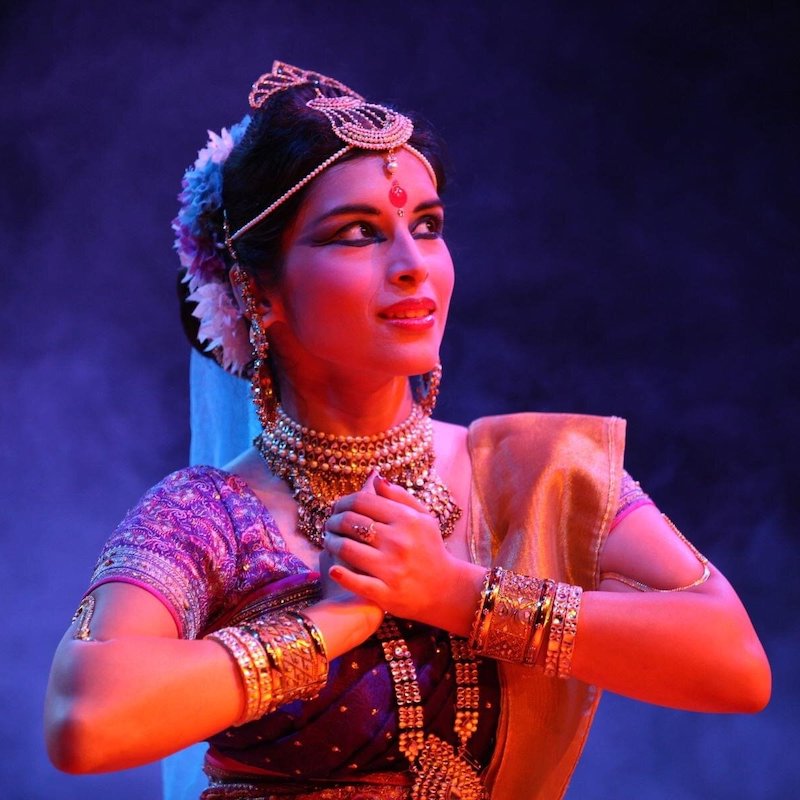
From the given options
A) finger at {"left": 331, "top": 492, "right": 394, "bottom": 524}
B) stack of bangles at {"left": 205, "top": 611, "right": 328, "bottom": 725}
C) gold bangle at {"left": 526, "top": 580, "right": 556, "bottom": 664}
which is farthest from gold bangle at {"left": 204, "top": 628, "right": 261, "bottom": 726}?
gold bangle at {"left": 526, "top": 580, "right": 556, "bottom": 664}

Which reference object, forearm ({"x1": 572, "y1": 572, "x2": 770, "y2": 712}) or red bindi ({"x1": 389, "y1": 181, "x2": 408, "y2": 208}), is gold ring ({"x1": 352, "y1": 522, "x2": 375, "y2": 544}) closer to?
forearm ({"x1": 572, "y1": 572, "x2": 770, "y2": 712})

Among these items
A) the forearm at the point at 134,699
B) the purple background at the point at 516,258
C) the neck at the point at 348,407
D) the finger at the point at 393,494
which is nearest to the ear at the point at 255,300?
the neck at the point at 348,407

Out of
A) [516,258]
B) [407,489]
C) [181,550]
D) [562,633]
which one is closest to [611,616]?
[562,633]

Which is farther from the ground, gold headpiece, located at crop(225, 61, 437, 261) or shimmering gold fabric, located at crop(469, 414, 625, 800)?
gold headpiece, located at crop(225, 61, 437, 261)

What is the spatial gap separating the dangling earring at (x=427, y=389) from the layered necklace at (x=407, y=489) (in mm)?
14

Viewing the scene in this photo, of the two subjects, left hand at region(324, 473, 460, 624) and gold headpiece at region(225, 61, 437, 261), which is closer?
left hand at region(324, 473, 460, 624)

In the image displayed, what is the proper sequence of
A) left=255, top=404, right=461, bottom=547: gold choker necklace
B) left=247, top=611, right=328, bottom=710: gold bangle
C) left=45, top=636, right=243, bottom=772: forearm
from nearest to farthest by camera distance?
left=45, top=636, right=243, bottom=772: forearm
left=247, top=611, right=328, bottom=710: gold bangle
left=255, top=404, right=461, bottom=547: gold choker necklace

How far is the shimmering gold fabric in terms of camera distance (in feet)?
6.15

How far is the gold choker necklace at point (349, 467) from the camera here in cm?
195

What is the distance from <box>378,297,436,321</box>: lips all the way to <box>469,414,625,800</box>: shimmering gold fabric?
32cm

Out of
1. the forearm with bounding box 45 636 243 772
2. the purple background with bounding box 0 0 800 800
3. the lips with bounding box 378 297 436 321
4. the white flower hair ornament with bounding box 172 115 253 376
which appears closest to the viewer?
the forearm with bounding box 45 636 243 772

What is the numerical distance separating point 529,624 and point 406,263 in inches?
22.3

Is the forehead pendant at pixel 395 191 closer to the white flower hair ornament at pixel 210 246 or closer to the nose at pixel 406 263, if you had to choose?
the nose at pixel 406 263

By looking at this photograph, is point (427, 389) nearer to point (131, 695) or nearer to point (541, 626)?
point (541, 626)
